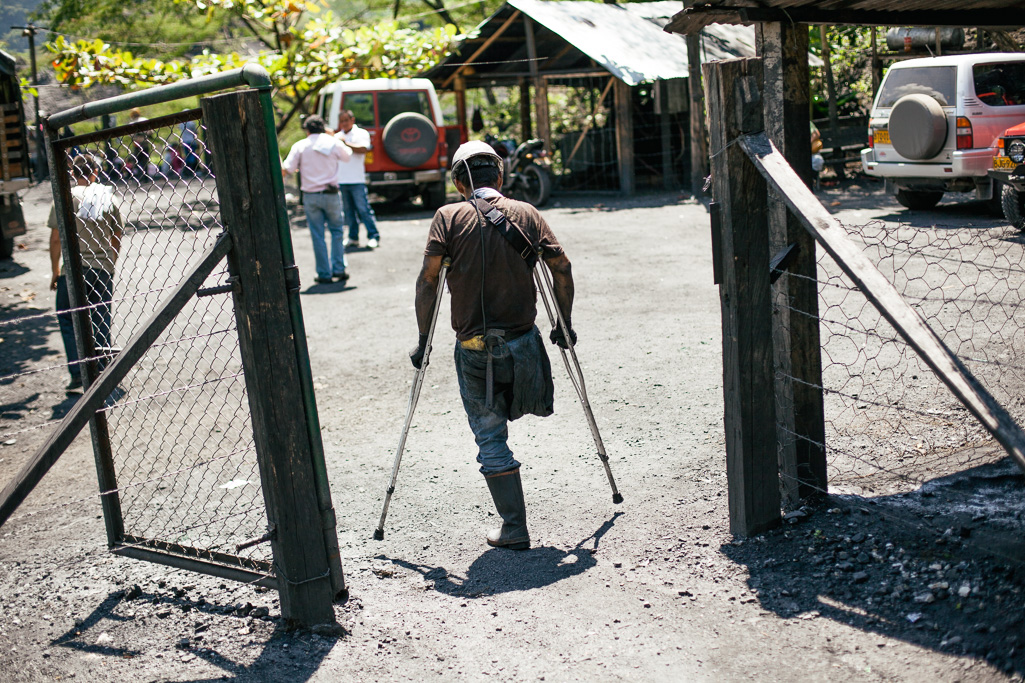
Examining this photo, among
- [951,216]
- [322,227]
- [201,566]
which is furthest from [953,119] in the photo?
[201,566]

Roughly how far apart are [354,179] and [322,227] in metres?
1.90

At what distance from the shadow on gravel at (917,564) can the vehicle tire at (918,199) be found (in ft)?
31.6

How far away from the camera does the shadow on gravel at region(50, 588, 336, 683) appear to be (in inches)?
127

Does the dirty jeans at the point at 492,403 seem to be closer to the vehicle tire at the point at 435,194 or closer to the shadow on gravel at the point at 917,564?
the shadow on gravel at the point at 917,564

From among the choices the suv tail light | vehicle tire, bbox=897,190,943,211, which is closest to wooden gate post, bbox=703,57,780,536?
the suv tail light

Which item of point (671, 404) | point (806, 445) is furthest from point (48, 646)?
point (671, 404)

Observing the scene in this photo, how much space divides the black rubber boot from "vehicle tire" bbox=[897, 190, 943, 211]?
10695 millimetres

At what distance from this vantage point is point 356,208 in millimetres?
12734

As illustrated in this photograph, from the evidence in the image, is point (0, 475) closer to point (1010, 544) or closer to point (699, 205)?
point (1010, 544)

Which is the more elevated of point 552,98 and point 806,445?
point 552,98

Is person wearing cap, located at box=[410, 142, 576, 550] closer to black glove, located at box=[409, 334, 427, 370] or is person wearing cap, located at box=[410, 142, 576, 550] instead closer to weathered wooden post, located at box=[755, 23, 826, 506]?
black glove, located at box=[409, 334, 427, 370]

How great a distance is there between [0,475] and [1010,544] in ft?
17.6

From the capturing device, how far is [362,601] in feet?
12.2

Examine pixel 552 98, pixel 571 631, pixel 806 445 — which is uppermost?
pixel 552 98
